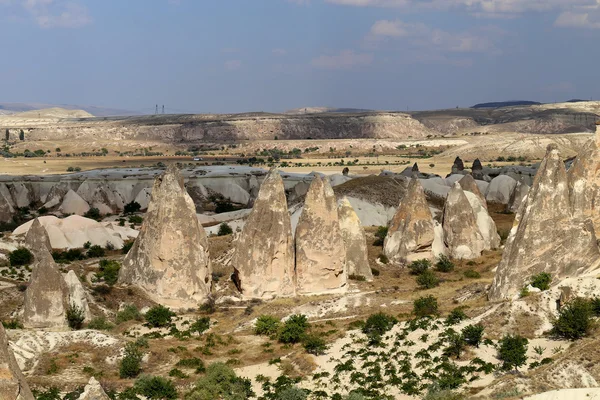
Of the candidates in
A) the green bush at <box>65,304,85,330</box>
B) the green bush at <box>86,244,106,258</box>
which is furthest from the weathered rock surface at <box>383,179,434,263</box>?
the green bush at <box>65,304,85,330</box>

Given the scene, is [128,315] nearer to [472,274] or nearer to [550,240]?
[550,240]

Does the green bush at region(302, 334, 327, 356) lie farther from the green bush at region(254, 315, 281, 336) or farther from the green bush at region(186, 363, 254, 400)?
the green bush at region(254, 315, 281, 336)

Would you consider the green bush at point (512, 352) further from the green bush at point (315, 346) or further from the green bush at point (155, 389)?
the green bush at point (155, 389)

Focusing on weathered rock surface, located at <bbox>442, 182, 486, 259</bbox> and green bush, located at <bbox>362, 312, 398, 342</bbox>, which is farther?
weathered rock surface, located at <bbox>442, 182, 486, 259</bbox>

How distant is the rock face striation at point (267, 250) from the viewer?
29688mm

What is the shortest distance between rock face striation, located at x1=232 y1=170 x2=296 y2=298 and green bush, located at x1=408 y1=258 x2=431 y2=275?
713 centimetres

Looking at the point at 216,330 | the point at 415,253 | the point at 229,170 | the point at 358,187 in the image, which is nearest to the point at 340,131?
the point at 229,170

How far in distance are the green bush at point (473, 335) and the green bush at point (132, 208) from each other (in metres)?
42.2

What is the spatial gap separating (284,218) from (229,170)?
4820 cm

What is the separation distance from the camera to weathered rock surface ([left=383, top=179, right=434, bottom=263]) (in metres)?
36.4

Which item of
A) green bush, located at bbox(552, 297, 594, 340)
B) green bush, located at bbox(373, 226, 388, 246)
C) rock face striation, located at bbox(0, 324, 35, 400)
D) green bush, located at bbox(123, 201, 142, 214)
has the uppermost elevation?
rock face striation, located at bbox(0, 324, 35, 400)

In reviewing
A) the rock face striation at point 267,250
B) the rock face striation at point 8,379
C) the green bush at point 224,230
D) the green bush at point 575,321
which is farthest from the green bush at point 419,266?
the rock face striation at point 8,379

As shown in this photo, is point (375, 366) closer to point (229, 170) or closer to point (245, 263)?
point (245, 263)

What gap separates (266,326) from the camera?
25.8 metres
